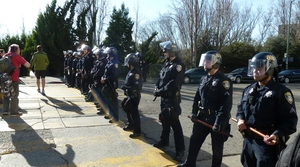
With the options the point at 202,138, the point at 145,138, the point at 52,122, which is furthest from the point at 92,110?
the point at 202,138

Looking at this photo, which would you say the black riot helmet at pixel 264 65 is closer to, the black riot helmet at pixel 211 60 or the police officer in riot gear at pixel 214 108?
the police officer in riot gear at pixel 214 108

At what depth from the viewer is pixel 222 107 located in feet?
11.9

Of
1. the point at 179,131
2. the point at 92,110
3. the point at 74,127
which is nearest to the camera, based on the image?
the point at 179,131

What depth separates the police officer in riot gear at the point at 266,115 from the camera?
2.74 metres

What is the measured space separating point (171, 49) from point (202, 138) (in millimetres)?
1571

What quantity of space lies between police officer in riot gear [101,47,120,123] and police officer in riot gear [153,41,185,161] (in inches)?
87.6

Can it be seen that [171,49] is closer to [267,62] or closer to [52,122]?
[267,62]

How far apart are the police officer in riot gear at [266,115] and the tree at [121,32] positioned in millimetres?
24402

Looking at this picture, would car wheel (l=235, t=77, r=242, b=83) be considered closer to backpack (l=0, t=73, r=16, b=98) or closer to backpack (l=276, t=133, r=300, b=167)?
backpack (l=0, t=73, r=16, b=98)

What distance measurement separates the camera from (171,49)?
4633 millimetres

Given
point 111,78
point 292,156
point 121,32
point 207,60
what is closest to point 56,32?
point 121,32

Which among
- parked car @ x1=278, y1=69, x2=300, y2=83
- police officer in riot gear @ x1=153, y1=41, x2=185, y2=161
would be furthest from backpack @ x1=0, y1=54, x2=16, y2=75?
parked car @ x1=278, y1=69, x2=300, y2=83

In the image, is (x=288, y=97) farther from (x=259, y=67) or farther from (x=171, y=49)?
(x=171, y=49)

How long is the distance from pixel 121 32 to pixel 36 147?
23141mm
